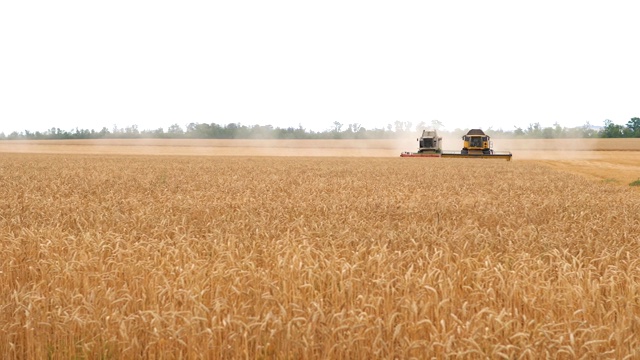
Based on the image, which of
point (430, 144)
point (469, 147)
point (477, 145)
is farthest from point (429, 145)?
point (477, 145)

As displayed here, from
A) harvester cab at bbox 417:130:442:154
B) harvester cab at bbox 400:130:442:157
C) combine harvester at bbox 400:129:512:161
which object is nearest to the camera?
combine harvester at bbox 400:129:512:161

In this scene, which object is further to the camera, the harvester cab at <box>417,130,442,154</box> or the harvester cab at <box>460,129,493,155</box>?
the harvester cab at <box>417,130,442,154</box>

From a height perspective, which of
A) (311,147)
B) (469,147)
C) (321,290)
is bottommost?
(311,147)

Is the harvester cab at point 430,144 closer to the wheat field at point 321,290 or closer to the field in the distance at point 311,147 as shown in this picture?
the field in the distance at point 311,147

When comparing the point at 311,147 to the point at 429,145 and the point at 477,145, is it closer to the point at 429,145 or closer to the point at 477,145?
the point at 429,145

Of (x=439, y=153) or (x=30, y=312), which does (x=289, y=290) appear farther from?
(x=439, y=153)

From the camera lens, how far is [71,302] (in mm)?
4832

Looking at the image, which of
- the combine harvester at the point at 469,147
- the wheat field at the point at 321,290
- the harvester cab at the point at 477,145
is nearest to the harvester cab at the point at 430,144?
the combine harvester at the point at 469,147

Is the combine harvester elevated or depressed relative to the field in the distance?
elevated

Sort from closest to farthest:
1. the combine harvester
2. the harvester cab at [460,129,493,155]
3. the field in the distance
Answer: the combine harvester → the harvester cab at [460,129,493,155] → the field in the distance

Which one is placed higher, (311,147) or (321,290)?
(321,290)

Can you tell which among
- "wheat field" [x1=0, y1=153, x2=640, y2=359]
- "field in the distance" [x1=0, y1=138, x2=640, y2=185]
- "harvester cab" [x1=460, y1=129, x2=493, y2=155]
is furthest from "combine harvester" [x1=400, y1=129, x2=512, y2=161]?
"wheat field" [x1=0, y1=153, x2=640, y2=359]

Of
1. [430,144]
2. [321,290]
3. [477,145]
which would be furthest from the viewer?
[430,144]

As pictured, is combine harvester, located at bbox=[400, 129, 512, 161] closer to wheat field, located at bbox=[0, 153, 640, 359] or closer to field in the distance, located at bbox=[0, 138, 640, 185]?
field in the distance, located at bbox=[0, 138, 640, 185]
